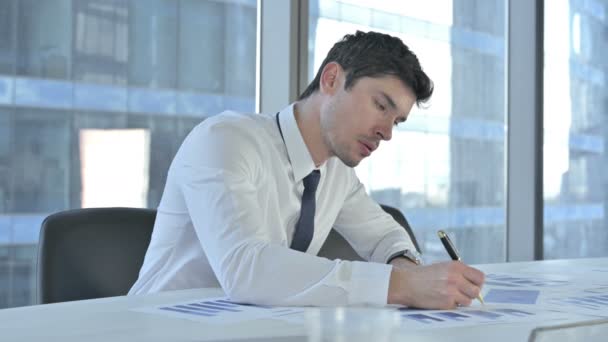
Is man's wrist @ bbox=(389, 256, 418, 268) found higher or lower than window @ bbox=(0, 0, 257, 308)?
lower

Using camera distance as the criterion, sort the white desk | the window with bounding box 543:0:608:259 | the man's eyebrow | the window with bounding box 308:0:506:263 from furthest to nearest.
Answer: the window with bounding box 543:0:608:259, the window with bounding box 308:0:506:263, the man's eyebrow, the white desk

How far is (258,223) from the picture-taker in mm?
1471

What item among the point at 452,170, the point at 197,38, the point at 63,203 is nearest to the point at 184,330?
the point at 63,203

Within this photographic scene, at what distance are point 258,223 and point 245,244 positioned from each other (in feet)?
0.27

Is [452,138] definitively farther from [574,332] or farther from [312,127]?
[574,332]

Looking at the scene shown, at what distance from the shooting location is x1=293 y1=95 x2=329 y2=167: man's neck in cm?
193

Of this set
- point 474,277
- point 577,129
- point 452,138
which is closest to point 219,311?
point 474,277

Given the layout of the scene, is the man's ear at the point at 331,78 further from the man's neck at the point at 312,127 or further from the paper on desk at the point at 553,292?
the paper on desk at the point at 553,292

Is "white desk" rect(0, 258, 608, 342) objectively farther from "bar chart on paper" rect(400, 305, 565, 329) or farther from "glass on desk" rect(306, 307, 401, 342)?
"glass on desk" rect(306, 307, 401, 342)

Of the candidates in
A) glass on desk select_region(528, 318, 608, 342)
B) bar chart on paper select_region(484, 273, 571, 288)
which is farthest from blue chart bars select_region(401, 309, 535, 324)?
glass on desk select_region(528, 318, 608, 342)

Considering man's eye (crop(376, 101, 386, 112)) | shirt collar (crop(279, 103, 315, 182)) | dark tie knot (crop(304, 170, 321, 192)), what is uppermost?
man's eye (crop(376, 101, 386, 112))

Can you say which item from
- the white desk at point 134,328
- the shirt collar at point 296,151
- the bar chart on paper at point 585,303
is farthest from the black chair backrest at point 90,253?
the bar chart on paper at point 585,303

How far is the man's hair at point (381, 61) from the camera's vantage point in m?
1.86

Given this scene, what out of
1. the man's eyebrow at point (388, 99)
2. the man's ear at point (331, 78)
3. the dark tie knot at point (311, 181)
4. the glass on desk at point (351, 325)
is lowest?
the glass on desk at point (351, 325)
